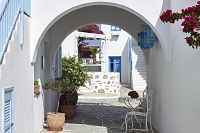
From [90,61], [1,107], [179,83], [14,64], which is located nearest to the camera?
[1,107]

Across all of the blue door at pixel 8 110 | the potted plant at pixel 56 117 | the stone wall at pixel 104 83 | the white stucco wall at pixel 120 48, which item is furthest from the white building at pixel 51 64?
the white stucco wall at pixel 120 48

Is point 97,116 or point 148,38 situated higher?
point 148,38

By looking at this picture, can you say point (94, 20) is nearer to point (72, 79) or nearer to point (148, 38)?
point (72, 79)

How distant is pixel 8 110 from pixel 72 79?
330 inches

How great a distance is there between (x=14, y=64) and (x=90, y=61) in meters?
19.7

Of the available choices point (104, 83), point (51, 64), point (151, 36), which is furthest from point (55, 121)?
point (104, 83)

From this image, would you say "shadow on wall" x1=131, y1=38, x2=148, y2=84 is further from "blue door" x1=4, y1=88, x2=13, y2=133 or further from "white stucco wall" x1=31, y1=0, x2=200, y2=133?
"blue door" x1=4, y1=88, x2=13, y2=133

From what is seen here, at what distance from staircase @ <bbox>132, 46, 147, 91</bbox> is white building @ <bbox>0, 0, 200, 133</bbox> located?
10.4 meters

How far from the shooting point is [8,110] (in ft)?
16.7

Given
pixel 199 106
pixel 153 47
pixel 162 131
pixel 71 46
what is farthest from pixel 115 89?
pixel 199 106

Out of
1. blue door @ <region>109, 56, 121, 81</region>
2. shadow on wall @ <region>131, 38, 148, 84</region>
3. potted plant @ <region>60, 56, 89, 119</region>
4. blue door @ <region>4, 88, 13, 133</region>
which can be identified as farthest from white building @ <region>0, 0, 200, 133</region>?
blue door @ <region>109, 56, 121, 81</region>

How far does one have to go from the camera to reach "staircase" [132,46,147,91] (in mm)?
20828

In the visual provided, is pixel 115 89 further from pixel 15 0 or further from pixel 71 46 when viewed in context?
pixel 15 0

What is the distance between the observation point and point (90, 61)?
2505 centimetres
